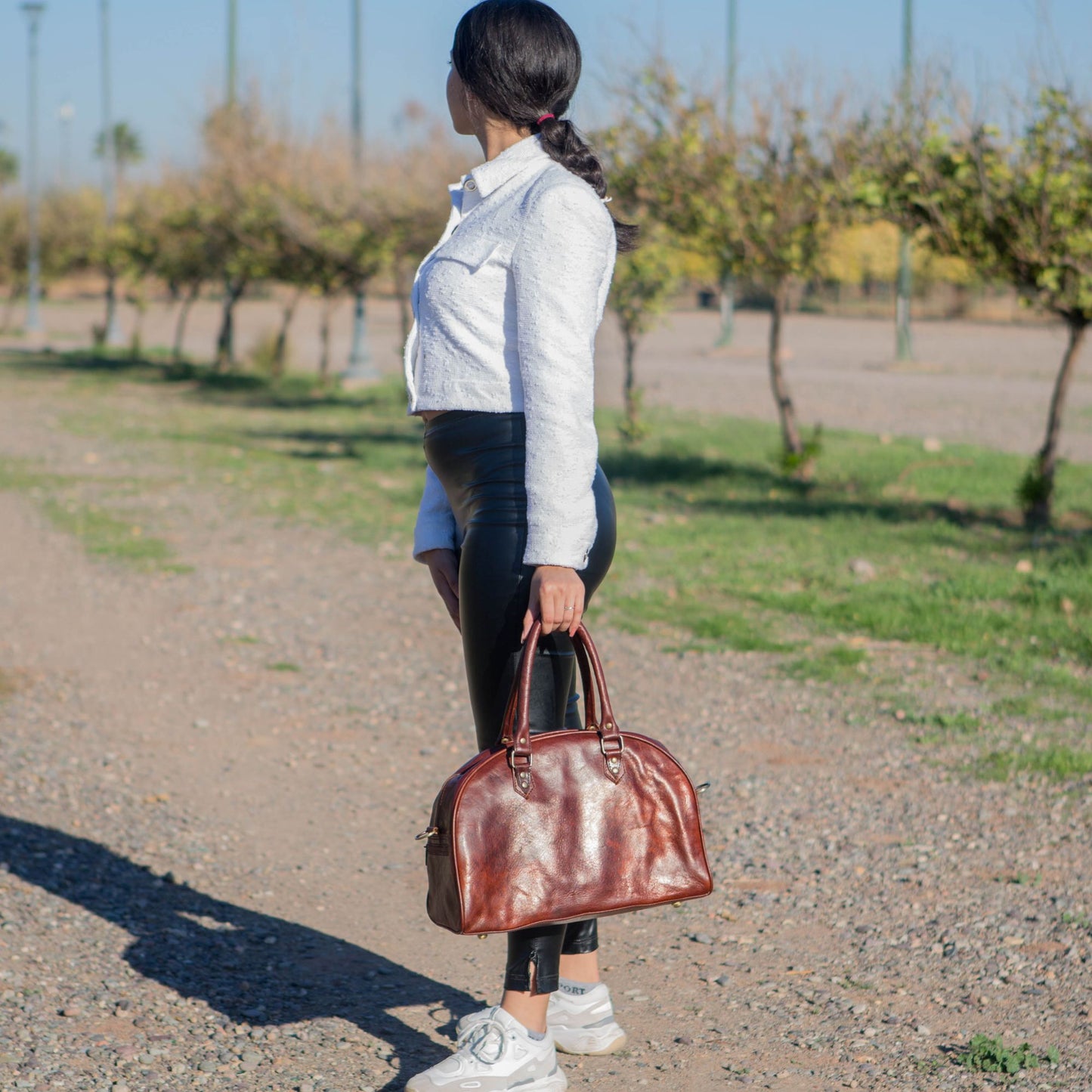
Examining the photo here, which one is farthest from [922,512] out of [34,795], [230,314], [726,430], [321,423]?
[230,314]

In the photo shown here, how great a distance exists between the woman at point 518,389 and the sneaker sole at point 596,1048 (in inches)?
6.5

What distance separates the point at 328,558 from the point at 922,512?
4420mm

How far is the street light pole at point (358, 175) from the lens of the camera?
2147 centimetres

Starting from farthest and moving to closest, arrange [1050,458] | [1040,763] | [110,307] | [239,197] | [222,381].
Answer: [110,307] < [222,381] < [239,197] < [1050,458] < [1040,763]

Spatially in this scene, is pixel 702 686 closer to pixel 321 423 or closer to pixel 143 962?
pixel 143 962

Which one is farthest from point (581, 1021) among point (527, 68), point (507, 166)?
point (527, 68)

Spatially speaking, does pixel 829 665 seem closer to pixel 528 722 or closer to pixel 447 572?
pixel 447 572

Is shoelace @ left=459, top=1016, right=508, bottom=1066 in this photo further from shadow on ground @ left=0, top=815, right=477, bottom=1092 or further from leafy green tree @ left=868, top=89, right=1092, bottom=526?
leafy green tree @ left=868, top=89, right=1092, bottom=526

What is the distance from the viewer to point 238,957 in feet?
10.6

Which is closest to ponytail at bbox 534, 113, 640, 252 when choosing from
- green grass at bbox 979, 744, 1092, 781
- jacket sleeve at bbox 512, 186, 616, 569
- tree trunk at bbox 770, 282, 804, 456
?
jacket sleeve at bbox 512, 186, 616, 569

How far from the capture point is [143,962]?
3.17 metres

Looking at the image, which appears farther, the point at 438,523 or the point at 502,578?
the point at 438,523

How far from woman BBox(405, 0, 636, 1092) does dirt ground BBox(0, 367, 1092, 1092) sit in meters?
0.35

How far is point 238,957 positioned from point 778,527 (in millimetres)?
6777
